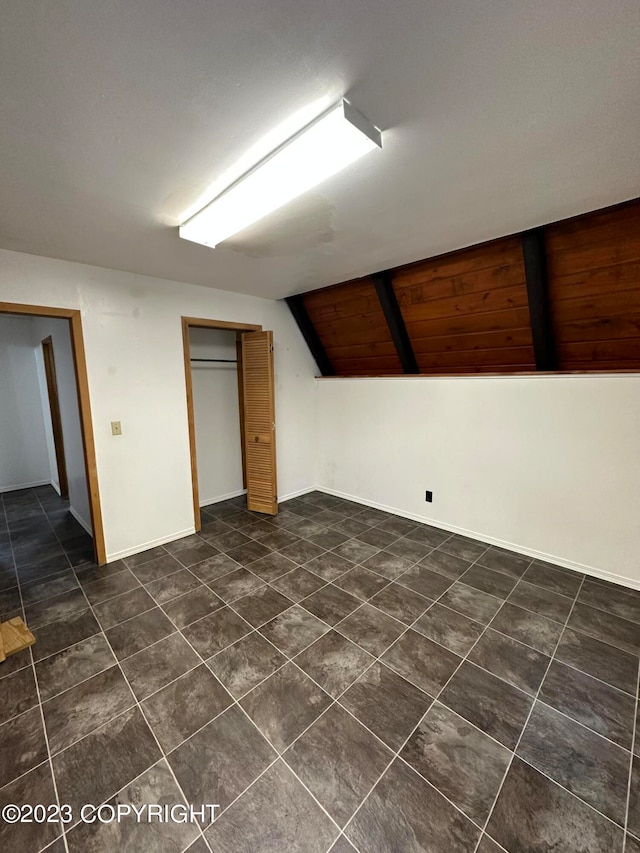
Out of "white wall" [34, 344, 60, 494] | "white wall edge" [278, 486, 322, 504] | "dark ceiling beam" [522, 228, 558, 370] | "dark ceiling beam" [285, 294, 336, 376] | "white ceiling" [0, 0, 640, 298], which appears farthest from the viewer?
"white wall" [34, 344, 60, 494]

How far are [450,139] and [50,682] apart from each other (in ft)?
10.4

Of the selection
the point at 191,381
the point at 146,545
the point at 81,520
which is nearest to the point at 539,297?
the point at 191,381

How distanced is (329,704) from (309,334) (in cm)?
364

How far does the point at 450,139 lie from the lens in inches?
53.9

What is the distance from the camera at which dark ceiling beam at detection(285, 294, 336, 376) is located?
159 inches

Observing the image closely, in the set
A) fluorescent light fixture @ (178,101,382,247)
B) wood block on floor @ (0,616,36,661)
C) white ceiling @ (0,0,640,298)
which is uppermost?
white ceiling @ (0,0,640,298)

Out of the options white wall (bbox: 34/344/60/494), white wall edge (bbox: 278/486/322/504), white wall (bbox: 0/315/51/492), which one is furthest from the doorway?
white wall (bbox: 0/315/51/492)

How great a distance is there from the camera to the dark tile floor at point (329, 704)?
1188 mm

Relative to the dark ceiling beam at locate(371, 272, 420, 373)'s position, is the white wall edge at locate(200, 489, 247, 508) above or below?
below

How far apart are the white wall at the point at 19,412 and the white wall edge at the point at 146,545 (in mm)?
3190

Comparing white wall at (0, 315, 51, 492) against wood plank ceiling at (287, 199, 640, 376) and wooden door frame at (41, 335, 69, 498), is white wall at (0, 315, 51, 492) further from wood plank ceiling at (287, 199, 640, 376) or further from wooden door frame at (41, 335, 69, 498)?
wood plank ceiling at (287, 199, 640, 376)

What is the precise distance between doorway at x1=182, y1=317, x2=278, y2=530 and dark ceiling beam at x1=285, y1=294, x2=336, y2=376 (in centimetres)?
53

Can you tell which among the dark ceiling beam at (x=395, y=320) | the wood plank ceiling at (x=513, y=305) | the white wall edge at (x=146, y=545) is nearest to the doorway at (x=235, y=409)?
the white wall edge at (x=146, y=545)

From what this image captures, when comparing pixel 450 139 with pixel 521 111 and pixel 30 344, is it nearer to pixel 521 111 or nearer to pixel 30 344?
pixel 521 111
